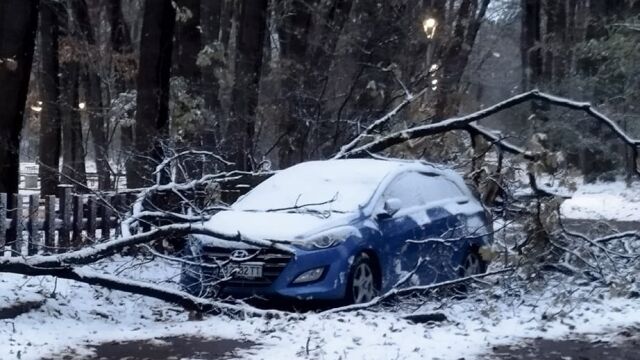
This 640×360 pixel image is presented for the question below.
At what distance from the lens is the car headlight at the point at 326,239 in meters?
9.19

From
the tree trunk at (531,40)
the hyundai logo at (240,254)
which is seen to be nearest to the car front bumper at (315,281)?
the hyundai logo at (240,254)

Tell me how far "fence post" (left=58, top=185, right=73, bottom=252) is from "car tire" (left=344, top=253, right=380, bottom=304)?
16.5ft

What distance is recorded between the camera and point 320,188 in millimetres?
10555

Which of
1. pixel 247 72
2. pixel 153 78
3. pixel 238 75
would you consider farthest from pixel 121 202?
pixel 247 72

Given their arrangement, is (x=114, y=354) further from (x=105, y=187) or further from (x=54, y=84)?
(x=54, y=84)

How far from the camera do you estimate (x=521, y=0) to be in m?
37.2

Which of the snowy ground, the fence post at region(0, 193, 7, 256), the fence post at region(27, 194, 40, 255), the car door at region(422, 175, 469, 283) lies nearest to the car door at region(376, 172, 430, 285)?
the car door at region(422, 175, 469, 283)

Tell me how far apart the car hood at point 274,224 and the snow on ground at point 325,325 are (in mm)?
899

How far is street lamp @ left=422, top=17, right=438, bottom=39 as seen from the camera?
22656 millimetres

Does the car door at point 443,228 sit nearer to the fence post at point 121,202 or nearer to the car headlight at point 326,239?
the car headlight at point 326,239

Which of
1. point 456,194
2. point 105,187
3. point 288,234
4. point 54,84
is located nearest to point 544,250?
point 456,194

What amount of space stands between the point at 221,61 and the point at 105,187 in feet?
12.2

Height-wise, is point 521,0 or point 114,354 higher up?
point 521,0

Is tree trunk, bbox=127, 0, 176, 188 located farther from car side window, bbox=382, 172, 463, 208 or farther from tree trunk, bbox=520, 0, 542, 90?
tree trunk, bbox=520, 0, 542, 90
